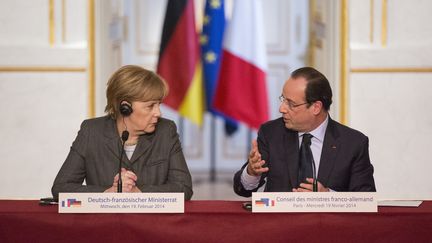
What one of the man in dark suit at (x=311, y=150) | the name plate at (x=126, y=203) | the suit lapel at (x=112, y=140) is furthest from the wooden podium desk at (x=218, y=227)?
the suit lapel at (x=112, y=140)

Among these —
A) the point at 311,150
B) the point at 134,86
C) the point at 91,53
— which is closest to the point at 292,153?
the point at 311,150

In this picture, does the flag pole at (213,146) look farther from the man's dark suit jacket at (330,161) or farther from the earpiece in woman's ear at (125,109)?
the earpiece in woman's ear at (125,109)

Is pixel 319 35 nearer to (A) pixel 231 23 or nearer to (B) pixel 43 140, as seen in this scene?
(A) pixel 231 23

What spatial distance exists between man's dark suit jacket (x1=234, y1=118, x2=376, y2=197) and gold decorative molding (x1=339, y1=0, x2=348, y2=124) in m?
1.92

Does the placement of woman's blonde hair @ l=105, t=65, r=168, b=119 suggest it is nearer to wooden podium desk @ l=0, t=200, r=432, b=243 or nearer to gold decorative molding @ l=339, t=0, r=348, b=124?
wooden podium desk @ l=0, t=200, r=432, b=243

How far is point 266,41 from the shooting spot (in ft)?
25.1

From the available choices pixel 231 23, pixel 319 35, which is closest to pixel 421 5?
pixel 319 35

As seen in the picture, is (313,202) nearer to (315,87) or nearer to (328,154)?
(328,154)

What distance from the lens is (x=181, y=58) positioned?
6945 mm

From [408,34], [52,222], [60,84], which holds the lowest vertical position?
[52,222]

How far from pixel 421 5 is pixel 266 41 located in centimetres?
261

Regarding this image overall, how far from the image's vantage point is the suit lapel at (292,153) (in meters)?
3.26

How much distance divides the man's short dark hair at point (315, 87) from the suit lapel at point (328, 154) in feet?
0.46

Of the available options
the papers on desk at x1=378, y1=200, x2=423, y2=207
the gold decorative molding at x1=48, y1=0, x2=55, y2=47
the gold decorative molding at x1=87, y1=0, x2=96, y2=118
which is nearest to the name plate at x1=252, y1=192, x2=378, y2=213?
the papers on desk at x1=378, y1=200, x2=423, y2=207
